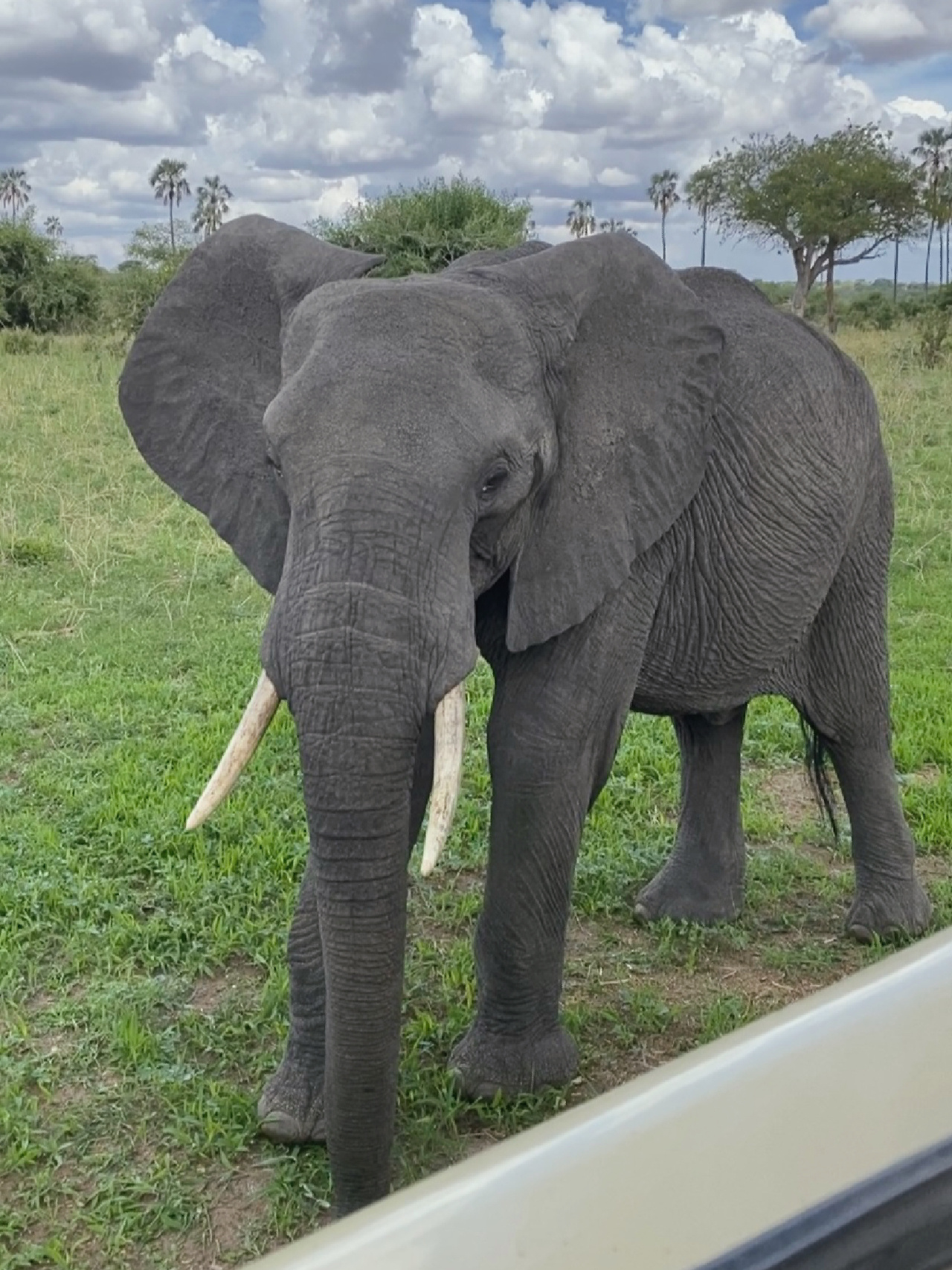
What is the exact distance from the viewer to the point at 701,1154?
0.87 meters

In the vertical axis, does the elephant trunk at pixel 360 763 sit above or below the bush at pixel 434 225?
below

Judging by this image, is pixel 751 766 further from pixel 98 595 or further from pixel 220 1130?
pixel 98 595

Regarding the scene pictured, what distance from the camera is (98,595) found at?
24.1 ft

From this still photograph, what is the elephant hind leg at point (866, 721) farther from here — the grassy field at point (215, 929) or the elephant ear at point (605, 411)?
the elephant ear at point (605, 411)

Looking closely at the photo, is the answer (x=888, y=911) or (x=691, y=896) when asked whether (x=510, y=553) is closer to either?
(x=691, y=896)

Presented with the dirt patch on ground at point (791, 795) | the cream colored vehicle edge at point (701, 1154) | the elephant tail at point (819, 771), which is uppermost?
the cream colored vehicle edge at point (701, 1154)

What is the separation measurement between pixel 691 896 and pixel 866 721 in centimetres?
71

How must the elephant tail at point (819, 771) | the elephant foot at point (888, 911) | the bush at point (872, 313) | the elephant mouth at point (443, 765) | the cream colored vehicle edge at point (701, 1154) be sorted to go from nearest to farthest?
the cream colored vehicle edge at point (701, 1154)
the elephant mouth at point (443, 765)
the elephant foot at point (888, 911)
the elephant tail at point (819, 771)
the bush at point (872, 313)

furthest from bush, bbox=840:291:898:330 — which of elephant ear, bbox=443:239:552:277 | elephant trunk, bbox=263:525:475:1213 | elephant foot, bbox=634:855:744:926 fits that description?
elephant trunk, bbox=263:525:475:1213

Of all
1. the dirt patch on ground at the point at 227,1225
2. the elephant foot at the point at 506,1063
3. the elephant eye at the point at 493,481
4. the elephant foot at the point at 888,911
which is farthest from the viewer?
the elephant foot at the point at 888,911

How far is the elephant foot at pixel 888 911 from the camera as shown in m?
4.03

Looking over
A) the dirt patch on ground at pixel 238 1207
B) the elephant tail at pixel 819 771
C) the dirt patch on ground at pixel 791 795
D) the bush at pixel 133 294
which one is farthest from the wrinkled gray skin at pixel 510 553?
the bush at pixel 133 294

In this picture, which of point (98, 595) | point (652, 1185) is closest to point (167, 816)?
point (98, 595)

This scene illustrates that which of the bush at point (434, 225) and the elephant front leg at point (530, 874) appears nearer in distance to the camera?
the elephant front leg at point (530, 874)
